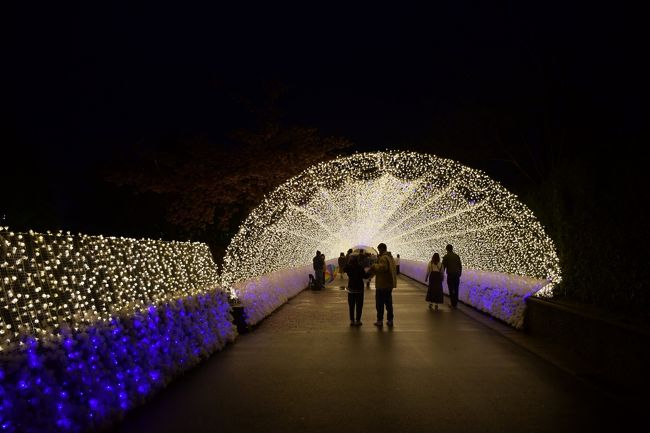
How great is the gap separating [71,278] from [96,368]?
1.67 metres

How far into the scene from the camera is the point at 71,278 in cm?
799

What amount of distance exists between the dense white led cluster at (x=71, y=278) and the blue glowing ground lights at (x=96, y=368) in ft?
0.71

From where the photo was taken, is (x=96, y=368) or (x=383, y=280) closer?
(x=96, y=368)

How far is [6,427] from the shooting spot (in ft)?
16.1

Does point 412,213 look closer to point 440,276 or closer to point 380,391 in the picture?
point 440,276

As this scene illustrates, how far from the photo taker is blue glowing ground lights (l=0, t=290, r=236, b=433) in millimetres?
5207

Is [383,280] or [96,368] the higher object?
[383,280]

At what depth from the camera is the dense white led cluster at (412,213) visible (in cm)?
1847

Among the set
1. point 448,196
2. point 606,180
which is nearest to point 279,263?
point 448,196

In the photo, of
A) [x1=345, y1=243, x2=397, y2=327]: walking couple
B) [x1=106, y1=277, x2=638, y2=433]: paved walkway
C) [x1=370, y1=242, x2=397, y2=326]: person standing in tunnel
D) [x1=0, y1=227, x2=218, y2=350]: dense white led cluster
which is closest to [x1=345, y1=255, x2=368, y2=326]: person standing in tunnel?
[x1=345, y1=243, x2=397, y2=327]: walking couple

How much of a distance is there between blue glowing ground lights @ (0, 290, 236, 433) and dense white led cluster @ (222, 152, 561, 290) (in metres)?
6.89

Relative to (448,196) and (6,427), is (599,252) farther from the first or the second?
(448,196)

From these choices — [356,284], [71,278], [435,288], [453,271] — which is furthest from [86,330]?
[453,271]

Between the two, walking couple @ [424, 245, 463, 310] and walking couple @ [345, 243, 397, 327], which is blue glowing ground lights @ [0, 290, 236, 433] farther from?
walking couple @ [424, 245, 463, 310]
